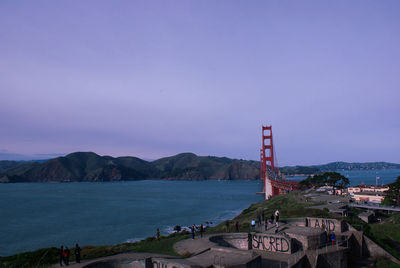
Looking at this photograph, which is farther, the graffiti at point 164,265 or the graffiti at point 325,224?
the graffiti at point 325,224

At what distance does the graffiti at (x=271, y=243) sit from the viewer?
508 inches

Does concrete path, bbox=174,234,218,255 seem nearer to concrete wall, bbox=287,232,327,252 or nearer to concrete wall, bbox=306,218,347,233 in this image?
concrete wall, bbox=287,232,327,252

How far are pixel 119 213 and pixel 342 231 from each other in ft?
132

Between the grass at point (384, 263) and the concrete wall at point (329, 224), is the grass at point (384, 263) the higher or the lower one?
the lower one

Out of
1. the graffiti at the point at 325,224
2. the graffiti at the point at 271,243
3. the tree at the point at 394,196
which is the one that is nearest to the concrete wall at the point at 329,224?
the graffiti at the point at 325,224

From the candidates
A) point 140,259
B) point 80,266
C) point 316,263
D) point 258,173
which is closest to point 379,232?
point 316,263

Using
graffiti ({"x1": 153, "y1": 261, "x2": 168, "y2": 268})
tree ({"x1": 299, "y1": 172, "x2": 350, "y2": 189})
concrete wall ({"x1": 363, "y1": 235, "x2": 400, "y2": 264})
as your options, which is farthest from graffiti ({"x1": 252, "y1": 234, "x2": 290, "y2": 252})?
tree ({"x1": 299, "y1": 172, "x2": 350, "y2": 189})

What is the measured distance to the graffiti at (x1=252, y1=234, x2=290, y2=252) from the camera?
508 inches

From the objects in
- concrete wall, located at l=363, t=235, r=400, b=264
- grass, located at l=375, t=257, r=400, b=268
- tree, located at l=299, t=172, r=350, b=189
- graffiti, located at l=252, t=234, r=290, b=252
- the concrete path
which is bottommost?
grass, located at l=375, t=257, r=400, b=268

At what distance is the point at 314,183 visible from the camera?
55.4 m

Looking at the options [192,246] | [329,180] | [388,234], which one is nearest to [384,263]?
[388,234]

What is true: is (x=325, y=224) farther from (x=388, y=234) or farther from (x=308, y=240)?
(x=388, y=234)

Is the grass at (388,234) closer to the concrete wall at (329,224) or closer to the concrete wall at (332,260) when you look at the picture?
the concrete wall at (329,224)

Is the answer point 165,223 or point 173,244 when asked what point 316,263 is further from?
point 165,223
